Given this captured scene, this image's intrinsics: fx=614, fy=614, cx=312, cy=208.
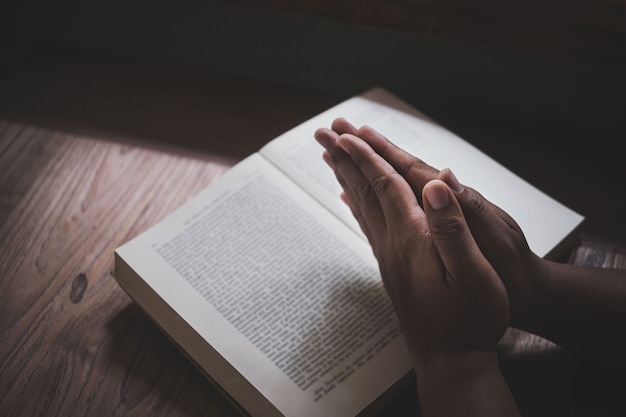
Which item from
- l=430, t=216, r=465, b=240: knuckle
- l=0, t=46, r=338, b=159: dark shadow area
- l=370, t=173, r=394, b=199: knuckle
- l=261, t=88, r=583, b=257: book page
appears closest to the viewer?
l=430, t=216, r=465, b=240: knuckle

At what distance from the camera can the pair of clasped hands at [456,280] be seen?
604mm

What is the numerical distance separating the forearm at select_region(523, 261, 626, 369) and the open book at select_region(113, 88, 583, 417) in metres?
0.09

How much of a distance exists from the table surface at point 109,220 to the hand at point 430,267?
0.11m

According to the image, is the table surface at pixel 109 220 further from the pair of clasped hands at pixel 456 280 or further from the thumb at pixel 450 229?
the thumb at pixel 450 229

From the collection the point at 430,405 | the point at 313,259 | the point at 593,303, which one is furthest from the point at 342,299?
the point at 593,303

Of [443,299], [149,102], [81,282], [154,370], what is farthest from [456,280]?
[149,102]

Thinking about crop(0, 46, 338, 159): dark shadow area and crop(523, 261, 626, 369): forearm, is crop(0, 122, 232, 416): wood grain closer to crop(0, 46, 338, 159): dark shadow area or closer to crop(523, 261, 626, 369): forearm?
crop(0, 46, 338, 159): dark shadow area

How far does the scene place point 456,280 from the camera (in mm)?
608

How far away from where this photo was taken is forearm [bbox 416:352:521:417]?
60 centimetres

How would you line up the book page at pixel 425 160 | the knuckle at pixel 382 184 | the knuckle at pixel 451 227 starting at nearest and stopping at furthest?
the knuckle at pixel 451 227
the knuckle at pixel 382 184
the book page at pixel 425 160

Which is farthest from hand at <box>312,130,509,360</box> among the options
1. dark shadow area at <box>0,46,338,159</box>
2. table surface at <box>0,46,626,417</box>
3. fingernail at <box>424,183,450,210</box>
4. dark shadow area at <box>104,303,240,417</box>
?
dark shadow area at <box>0,46,338,159</box>

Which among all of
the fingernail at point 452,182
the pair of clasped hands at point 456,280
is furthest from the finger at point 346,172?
the fingernail at point 452,182

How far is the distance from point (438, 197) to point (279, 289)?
245mm

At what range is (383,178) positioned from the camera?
0.70 m
